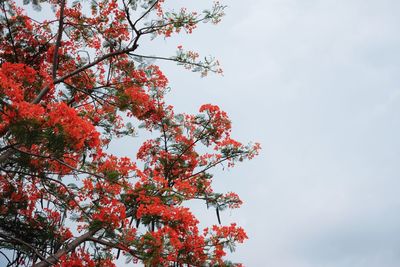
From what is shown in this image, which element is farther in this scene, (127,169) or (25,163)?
(25,163)

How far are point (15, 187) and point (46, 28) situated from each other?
11.6ft

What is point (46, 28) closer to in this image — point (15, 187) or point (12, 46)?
point (12, 46)

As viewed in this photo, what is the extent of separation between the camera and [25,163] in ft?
23.5

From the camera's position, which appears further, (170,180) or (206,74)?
(170,180)

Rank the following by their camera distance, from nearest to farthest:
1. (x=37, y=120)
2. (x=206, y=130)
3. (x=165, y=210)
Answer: (x=37, y=120) < (x=165, y=210) < (x=206, y=130)

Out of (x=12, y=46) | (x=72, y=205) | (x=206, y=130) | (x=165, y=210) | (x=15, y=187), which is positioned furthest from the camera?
(x=206, y=130)

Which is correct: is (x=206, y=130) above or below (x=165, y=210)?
above

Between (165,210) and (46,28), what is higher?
(46,28)

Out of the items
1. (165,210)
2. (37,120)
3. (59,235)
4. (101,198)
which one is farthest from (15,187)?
(37,120)

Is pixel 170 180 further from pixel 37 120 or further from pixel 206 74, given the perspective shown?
pixel 37 120

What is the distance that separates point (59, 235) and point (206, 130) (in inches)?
154

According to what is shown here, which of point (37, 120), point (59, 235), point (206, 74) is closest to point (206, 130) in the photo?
point (206, 74)

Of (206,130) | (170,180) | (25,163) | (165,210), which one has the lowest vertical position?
(165,210)

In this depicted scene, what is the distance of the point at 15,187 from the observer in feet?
27.7
